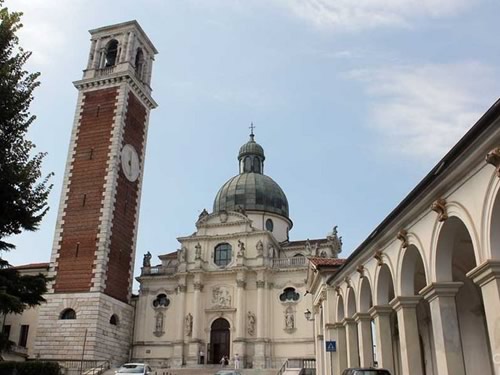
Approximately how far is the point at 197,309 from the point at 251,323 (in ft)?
14.9

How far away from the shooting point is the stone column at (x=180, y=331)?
39697 mm

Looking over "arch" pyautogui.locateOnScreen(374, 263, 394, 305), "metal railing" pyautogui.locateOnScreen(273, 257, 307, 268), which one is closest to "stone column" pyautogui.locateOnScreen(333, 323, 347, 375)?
"arch" pyautogui.locateOnScreen(374, 263, 394, 305)

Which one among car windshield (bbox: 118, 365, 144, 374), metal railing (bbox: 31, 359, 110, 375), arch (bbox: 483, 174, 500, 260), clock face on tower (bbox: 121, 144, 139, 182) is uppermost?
clock face on tower (bbox: 121, 144, 139, 182)

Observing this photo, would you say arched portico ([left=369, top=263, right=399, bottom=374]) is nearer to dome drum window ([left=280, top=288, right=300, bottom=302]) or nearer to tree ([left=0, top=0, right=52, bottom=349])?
tree ([left=0, top=0, right=52, bottom=349])

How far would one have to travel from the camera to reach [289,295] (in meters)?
41.5

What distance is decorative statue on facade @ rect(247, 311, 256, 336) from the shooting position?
40.3 metres

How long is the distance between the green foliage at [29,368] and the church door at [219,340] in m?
15.8

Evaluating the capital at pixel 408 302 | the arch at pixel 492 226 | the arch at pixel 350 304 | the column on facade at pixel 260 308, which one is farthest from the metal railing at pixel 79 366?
the arch at pixel 492 226

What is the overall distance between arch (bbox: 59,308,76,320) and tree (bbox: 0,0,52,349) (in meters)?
19.4

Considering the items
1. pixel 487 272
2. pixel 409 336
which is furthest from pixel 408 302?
pixel 487 272

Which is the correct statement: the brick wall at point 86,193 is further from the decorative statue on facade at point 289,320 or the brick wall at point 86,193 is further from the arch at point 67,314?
the decorative statue on facade at point 289,320

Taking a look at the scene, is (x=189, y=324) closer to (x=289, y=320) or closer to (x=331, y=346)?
(x=289, y=320)

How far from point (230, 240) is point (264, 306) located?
21.2 feet

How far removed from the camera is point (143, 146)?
43.4 meters
